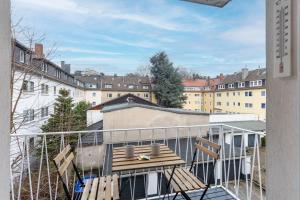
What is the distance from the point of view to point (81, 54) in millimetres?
11094

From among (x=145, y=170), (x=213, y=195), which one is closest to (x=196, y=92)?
(x=145, y=170)

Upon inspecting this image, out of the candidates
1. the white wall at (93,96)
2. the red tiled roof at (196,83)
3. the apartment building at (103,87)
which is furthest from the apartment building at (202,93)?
the white wall at (93,96)

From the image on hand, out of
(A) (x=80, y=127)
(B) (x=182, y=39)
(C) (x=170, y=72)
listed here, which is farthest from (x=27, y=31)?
(C) (x=170, y=72)

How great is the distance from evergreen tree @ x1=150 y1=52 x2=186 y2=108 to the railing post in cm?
1788

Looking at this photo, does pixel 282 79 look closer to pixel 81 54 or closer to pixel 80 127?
pixel 80 127

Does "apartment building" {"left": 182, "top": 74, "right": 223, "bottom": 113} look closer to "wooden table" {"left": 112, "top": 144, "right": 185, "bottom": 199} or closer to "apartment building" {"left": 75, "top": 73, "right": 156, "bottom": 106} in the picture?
"apartment building" {"left": 75, "top": 73, "right": 156, "bottom": 106}

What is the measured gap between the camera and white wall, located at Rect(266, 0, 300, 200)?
0.68m

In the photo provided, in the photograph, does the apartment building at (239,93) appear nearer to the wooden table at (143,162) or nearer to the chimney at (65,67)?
the chimney at (65,67)

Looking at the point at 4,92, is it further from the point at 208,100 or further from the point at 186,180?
the point at 208,100

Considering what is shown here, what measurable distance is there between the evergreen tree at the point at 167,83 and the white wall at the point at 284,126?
17.8 m

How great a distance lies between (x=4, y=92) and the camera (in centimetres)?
67

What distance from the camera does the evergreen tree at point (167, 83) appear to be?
1855 centimetres

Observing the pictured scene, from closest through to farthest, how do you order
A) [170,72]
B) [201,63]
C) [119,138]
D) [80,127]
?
[80,127] < [119,138] < [201,63] < [170,72]

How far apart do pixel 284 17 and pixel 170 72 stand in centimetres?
1877
